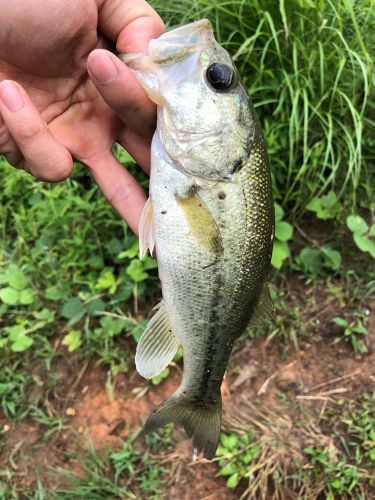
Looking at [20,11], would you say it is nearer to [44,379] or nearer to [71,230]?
[71,230]

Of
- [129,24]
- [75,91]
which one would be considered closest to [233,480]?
[75,91]

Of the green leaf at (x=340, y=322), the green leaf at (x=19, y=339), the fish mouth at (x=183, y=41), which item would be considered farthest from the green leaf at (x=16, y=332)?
the fish mouth at (x=183, y=41)

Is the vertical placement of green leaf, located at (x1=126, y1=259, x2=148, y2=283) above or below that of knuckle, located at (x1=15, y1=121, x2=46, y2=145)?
below

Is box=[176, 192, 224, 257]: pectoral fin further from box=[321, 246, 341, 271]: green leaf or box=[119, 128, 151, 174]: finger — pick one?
box=[321, 246, 341, 271]: green leaf

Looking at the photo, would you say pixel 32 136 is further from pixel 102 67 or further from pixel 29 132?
pixel 102 67

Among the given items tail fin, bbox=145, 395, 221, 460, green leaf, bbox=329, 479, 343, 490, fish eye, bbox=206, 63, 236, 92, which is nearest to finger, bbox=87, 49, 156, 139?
fish eye, bbox=206, 63, 236, 92
